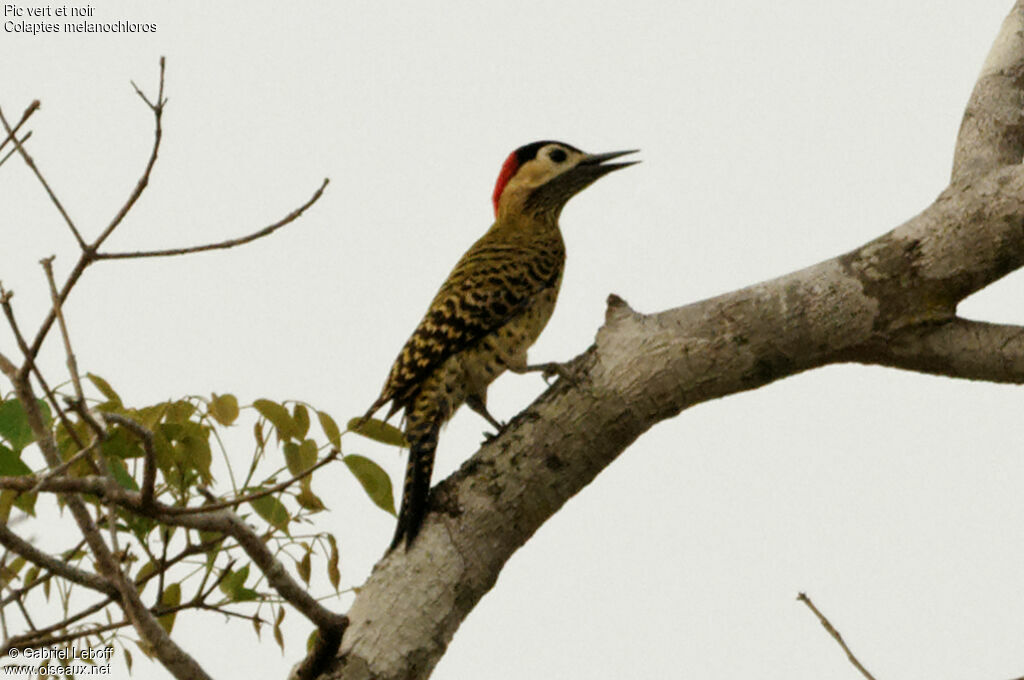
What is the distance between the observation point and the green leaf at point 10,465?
9.80 feet

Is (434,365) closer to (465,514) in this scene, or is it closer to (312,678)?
(465,514)

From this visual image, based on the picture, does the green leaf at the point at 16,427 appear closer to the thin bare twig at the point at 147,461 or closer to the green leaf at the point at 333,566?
the thin bare twig at the point at 147,461

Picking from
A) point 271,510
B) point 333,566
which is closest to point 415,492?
point 333,566

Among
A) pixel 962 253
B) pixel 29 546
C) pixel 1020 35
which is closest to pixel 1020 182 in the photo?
pixel 962 253

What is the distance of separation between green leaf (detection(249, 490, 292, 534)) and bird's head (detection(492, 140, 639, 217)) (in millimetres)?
2746

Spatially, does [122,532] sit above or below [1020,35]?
below

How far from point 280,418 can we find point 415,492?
0.66 metres

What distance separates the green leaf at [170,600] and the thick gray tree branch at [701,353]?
0.46 m

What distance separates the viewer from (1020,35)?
4758mm

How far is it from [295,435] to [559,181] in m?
2.86

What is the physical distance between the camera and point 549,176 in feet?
19.6

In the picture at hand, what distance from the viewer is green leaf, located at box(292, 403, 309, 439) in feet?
11.1

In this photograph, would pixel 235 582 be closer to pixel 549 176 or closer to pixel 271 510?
pixel 271 510

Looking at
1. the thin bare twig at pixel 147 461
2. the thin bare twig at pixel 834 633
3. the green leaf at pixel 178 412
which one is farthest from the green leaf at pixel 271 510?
the thin bare twig at pixel 834 633
